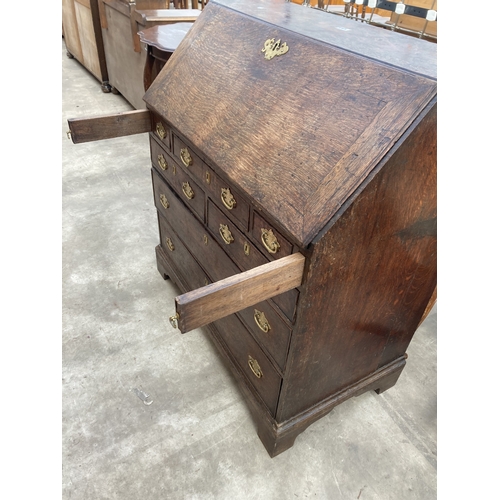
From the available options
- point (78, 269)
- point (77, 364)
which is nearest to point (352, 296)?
point (77, 364)

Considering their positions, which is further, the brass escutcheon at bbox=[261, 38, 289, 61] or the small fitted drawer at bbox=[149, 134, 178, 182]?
the small fitted drawer at bbox=[149, 134, 178, 182]

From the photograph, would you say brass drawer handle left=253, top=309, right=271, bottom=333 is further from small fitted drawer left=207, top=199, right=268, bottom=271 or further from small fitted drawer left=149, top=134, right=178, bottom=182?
small fitted drawer left=149, top=134, right=178, bottom=182

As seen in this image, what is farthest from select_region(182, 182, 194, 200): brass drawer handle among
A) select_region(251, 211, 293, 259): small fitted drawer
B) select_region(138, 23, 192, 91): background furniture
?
→ select_region(138, 23, 192, 91): background furniture

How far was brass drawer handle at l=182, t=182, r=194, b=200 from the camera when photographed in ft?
5.12

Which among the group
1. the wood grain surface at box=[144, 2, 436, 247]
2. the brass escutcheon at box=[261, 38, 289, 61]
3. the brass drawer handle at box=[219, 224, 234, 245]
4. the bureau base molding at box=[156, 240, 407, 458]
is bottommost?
the bureau base molding at box=[156, 240, 407, 458]

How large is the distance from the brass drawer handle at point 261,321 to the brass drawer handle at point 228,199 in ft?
1.19

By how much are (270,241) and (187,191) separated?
62 centimetres

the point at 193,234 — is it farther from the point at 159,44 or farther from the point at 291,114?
the point at 159,44

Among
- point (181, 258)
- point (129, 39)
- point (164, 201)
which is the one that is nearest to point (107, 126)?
point (164, 201)

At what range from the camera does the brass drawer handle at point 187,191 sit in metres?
1.56

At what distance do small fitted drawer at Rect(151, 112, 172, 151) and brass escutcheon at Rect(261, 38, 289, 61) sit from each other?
492 mm

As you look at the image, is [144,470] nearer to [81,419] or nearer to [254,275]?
[81,419]

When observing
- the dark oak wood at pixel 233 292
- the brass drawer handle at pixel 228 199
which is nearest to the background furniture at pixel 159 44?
the brass drawer handle at pixel 228 199

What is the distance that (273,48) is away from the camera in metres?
1.27
